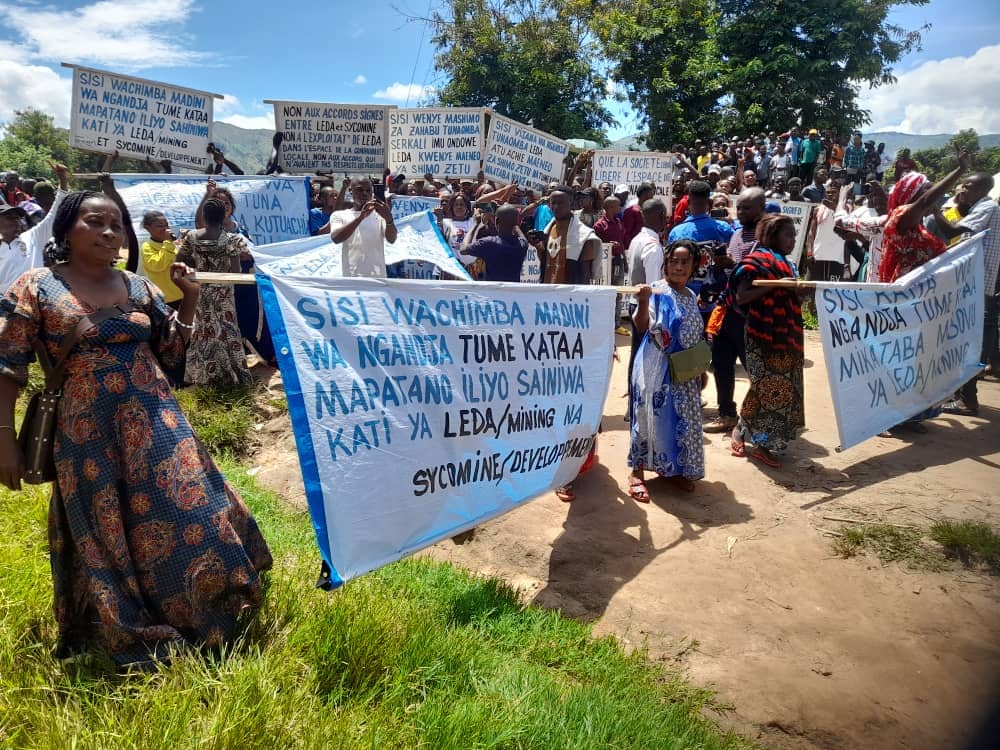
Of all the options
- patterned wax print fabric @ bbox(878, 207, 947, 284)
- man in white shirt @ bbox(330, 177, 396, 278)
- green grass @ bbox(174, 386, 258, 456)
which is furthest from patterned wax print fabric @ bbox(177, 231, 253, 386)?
patterned wax print fabric @ bbox(878, 207, 947, 284)

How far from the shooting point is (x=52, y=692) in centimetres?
222

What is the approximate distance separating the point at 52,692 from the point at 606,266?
6.84 metres

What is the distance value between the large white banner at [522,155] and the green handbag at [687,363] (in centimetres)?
654

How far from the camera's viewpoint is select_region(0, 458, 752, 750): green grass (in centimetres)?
206

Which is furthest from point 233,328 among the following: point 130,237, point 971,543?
point 971,543

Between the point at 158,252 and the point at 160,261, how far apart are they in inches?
4.3

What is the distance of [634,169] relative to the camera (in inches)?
411

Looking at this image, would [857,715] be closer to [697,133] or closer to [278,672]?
[278,672]

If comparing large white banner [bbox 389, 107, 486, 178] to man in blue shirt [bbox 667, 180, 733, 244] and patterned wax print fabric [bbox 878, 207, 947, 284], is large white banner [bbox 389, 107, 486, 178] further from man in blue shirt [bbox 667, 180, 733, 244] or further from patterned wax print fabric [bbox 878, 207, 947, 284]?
patterned wax print fabric [bbox 878, 207, 947, 284]

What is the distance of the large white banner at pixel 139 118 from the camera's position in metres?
7.93

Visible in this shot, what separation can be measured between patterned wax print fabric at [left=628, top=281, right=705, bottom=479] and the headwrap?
2679 millimetres

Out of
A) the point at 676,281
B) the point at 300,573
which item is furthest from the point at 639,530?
the point at 300,573

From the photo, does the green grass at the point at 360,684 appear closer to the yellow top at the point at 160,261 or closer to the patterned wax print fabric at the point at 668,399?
the patterned wax print fabric at the point at 668,399

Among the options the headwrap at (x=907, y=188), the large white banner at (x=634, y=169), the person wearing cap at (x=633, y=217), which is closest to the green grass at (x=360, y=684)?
the headwrap at (x=907, y=188)
